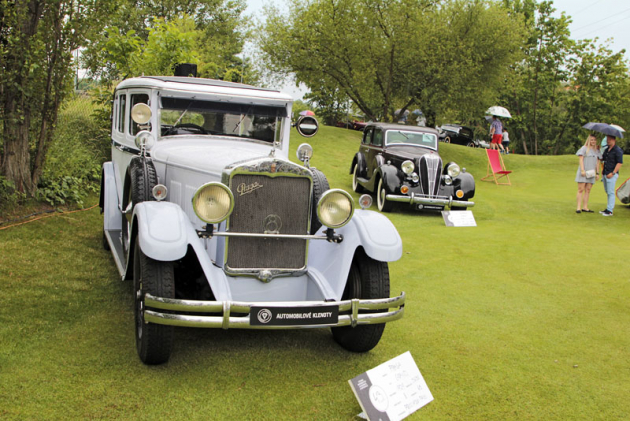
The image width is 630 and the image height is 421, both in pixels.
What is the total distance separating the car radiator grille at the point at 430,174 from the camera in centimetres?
1041

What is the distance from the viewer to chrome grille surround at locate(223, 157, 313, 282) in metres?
3.71

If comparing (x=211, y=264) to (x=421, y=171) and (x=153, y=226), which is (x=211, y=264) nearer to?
(x=153, y=226)

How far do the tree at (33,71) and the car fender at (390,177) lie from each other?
5734mm

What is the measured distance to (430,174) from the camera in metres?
10.4

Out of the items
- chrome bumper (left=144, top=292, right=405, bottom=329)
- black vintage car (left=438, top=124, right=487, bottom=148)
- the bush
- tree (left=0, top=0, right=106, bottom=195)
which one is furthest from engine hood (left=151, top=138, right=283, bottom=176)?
black vintage car (left=438, top=124, right=487, bottom=148)

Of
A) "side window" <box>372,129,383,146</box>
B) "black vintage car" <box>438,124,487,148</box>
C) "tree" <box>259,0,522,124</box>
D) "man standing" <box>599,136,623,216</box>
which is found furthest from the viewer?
"black vintage car" <box>438,124,487,148</box>

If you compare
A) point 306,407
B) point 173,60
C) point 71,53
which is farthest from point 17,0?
point 306,407

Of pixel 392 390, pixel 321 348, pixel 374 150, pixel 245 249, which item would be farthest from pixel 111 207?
pixel 374 150

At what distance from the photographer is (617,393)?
353 centimetres

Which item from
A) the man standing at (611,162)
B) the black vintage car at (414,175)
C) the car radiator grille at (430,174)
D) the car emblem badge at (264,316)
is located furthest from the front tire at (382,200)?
the car emblem badge at (264,316)

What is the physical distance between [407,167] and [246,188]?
707 cm

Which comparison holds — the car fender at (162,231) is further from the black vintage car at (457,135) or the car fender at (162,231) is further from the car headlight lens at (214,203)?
the black vintage car at (457,135)

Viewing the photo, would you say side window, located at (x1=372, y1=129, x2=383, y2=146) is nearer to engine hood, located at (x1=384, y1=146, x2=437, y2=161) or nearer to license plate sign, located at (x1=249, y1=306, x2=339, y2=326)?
engine hood, located at (x1=384, y1=146, x2=437, y2=161)

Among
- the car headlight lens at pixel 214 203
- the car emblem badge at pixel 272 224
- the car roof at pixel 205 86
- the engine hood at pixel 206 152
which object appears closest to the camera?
the car headlight lens at pixel 214 203
